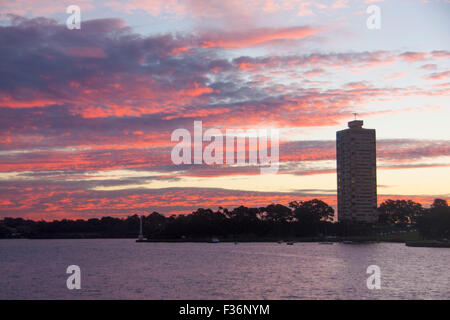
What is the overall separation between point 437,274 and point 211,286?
44.1m

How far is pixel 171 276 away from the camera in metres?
86.7

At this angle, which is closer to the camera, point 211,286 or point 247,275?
point 211,286

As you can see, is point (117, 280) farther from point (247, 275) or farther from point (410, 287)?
point (410, 287)

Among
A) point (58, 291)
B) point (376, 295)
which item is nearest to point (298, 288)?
point (376, 295)

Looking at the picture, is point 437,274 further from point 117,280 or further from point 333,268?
point 117,280
